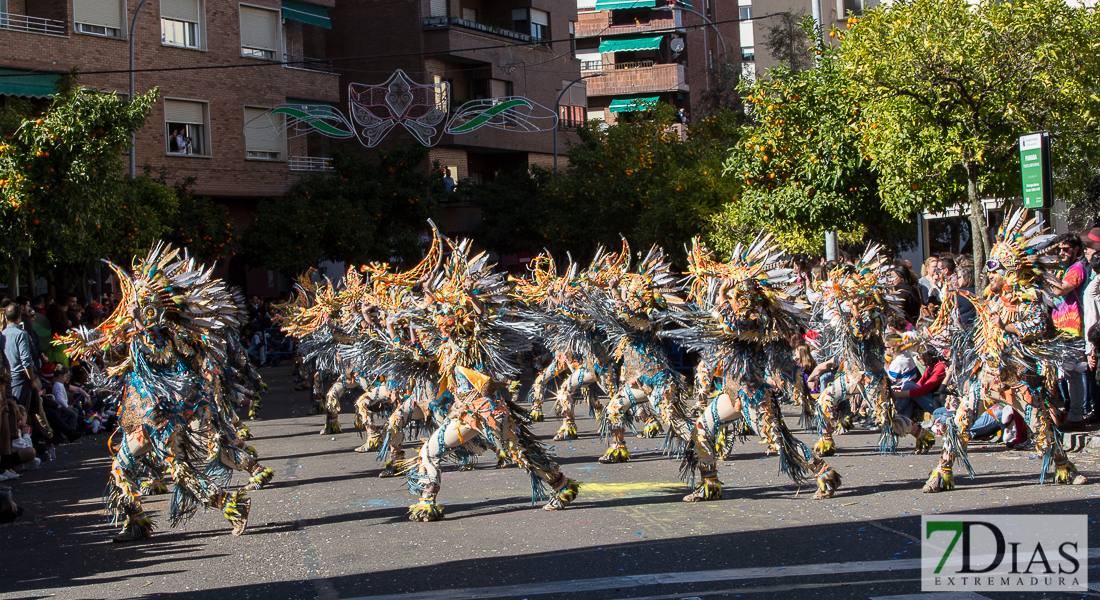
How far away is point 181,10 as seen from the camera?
1191 inches

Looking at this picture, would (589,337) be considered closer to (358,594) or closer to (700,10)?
(358,594)

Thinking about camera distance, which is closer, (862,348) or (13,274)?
(862,348)

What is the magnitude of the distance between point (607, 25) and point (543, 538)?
179 feet

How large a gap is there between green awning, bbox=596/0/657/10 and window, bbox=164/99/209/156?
28.9m

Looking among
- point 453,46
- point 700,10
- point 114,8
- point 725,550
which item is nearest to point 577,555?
point 725,550

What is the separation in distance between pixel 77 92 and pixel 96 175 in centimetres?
141

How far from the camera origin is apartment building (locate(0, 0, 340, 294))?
26641 mm

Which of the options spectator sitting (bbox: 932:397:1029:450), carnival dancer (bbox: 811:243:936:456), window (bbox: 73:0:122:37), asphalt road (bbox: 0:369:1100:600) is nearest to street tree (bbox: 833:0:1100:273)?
spectator sitting (bbox: 932:397:1029:450)

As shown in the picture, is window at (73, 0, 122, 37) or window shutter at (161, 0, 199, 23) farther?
window shutter at (161, 0, 199, 23)

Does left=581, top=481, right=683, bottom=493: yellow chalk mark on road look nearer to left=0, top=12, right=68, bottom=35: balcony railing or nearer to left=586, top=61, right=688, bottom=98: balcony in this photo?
left=0, top=12, right=68, bottom=35: balcony railing

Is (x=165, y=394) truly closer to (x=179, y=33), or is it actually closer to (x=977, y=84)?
(x=977, y=84)

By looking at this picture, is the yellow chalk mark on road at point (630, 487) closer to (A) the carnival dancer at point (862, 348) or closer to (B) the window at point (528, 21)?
(A) the carnival dancer at point (862, 348)

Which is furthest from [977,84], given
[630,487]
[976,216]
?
[630,487]

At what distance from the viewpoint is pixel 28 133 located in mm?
17859
